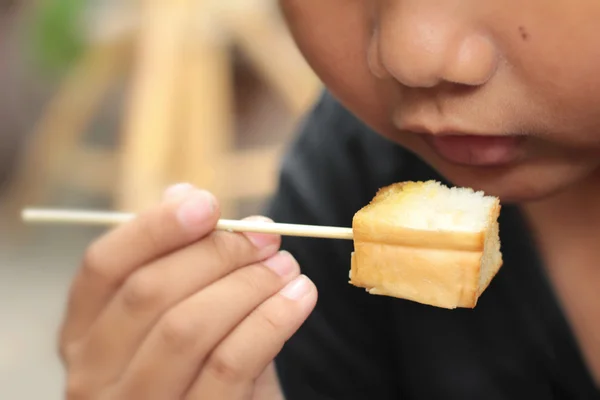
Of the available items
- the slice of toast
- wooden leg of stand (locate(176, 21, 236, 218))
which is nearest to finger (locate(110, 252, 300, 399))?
the slice of toast

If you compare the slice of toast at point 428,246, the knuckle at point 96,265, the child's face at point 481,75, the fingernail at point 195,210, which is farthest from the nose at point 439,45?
the knuckle at point 96,265

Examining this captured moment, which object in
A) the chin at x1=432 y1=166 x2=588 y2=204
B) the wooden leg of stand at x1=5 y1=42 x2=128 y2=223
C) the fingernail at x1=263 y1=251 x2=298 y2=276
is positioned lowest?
the wooden leg of stand at x1=5 y1=42 x2=128 y2=223

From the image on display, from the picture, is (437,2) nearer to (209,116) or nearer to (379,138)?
(379,138)

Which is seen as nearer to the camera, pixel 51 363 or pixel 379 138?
pixel 379 138

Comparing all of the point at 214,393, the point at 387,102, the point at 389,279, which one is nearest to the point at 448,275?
the point at 389,279

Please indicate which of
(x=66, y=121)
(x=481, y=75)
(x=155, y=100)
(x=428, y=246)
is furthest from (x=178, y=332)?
(x=66, y=121)

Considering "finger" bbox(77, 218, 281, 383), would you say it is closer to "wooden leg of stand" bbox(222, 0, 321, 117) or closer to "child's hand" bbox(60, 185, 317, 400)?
"child's hand" bbox(60, 185, 317, 400)

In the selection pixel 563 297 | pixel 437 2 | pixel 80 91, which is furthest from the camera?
pixel 80 91
